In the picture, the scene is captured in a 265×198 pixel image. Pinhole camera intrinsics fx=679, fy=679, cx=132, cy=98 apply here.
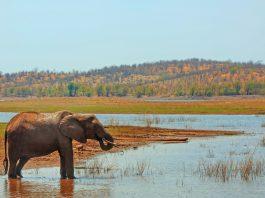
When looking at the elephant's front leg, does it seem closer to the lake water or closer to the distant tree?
the lake water

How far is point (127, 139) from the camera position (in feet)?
115

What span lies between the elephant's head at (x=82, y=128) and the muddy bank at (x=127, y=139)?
11.1 feet

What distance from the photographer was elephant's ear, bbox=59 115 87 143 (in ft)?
64.6

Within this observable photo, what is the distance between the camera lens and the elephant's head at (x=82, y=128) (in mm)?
19719

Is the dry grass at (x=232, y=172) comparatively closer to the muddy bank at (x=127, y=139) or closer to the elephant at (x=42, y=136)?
the elephant at (x=42, y=136)

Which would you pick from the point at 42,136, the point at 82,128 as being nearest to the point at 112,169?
the point at 82,128

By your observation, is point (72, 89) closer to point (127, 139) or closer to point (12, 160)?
point (127, 139)

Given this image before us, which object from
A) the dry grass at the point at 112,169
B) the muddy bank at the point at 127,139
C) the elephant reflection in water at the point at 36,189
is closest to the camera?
the elephant reflection in water at the point at 36,189

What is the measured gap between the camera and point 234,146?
32.3 metres

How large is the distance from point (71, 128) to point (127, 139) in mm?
15328

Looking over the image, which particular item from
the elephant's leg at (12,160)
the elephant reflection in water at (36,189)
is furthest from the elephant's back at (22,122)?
the elephant reflection in water at (36,189)

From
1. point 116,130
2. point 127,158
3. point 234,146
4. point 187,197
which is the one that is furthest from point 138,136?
point 187,197

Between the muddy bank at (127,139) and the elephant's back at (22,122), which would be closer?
the elephant's back at (22,122)

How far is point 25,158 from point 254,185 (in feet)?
22.2
